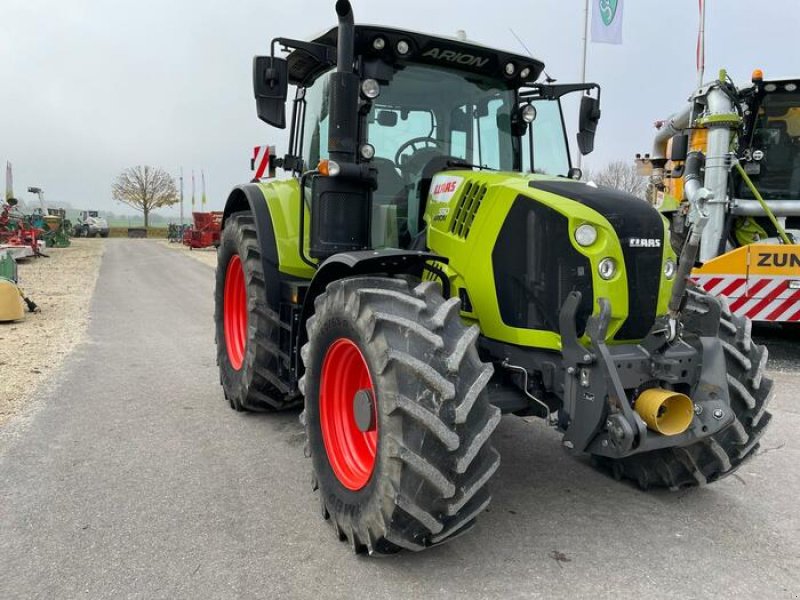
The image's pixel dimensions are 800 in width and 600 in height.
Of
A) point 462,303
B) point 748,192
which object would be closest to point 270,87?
point 462,303

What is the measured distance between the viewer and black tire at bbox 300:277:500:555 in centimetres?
256

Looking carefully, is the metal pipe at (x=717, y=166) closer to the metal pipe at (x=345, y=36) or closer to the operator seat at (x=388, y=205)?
the operator seat at (x=388, y=205)

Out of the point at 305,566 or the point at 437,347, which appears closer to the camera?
the point at 437,347

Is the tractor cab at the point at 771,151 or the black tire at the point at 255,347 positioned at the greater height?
the tractor cab at the point at 771,151

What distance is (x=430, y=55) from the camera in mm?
3832

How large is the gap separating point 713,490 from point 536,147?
7.70 ft

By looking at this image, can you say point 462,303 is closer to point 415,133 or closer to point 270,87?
point 415,133

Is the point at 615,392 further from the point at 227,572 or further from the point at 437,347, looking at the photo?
the point at 227,572

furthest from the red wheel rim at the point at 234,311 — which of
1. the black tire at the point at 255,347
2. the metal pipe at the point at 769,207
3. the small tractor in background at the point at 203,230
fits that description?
the small tractor in background at the point at 203,230

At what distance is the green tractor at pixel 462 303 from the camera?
8.69 ft

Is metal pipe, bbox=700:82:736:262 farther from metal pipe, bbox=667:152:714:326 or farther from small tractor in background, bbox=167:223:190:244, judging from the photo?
small tractor in background, bbox=167:223:190:244

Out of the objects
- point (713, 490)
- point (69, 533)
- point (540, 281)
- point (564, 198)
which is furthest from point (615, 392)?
point (69, 533)

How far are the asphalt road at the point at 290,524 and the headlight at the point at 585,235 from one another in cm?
140

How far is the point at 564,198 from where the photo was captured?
308cm
